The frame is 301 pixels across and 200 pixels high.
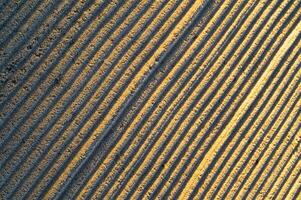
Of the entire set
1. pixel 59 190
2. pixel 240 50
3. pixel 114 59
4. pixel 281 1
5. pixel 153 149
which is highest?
pixel 281 1

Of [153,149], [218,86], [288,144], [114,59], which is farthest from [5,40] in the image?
[288,144]

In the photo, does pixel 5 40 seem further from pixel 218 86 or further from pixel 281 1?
pixel 281 1

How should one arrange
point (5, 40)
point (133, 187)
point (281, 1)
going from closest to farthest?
1. point (5, 40)
2. point (133, 187)
3. point (281, 1)

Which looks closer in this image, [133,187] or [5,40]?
[5,40]

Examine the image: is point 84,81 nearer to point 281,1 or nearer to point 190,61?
point 190,61

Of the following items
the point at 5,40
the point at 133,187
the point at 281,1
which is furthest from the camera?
the point at 281,1

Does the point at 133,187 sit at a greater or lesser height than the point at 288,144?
lesser
